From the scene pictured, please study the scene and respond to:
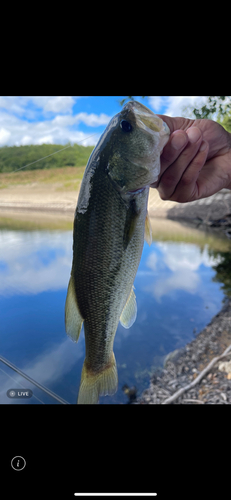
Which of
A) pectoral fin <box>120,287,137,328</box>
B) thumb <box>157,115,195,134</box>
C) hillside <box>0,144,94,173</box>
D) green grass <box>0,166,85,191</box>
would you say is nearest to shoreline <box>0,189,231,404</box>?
green grass <box>0,166,85,191</box>

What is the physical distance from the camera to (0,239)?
2477mm

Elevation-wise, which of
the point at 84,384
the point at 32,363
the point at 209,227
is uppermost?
the point at 209,227

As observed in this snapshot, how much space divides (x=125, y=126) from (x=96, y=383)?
31.5 inches

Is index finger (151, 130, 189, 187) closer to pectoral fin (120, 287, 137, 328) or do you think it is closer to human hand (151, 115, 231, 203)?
human hand (151, 115, 231, 203)

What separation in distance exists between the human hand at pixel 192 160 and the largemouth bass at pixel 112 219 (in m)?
0.16

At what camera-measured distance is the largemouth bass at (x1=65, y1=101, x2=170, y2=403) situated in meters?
0.75

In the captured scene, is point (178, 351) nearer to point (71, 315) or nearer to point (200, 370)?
point (200, 370)

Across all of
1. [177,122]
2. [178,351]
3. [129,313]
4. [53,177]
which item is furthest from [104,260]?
[178,351]

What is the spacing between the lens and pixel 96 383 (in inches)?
35.3

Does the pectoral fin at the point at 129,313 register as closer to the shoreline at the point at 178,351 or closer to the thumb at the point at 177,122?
the thumb at the point at 177,122
